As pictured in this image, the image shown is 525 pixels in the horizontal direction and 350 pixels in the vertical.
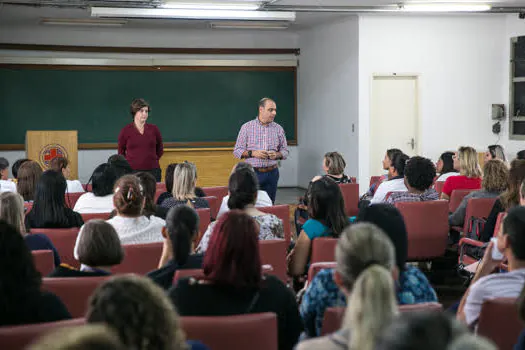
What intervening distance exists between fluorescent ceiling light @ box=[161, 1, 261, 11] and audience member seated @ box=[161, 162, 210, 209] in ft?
15.4

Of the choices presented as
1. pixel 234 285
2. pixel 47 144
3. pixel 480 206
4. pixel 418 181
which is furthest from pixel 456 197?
pixel 47 144

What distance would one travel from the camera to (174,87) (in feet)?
46.1

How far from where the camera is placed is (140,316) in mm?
1709

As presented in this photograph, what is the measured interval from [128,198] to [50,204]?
0.71 meters

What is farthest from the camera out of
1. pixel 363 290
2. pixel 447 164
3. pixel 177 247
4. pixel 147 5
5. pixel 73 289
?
pixel 147 5

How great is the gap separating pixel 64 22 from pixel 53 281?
1004 centimetres

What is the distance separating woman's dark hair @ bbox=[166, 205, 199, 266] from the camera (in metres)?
3.49

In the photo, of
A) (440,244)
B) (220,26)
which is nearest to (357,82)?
(220,26)

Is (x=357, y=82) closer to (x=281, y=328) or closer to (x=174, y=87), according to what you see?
(x=174, y=87)

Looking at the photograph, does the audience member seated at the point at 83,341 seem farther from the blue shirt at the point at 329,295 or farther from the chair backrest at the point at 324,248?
the chair backrest at the point at 324,248

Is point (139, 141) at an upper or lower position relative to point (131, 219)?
upper

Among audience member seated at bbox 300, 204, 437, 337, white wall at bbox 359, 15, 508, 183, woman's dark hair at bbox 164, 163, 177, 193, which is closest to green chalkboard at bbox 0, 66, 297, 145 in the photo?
white wall at bbox 359, 15, 508, 183

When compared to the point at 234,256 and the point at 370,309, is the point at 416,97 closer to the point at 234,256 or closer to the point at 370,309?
the point at 234,256

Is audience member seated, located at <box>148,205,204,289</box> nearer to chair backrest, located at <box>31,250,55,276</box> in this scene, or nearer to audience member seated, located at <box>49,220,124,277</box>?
audience member seated, located at <box>49,220,124,277</box>
